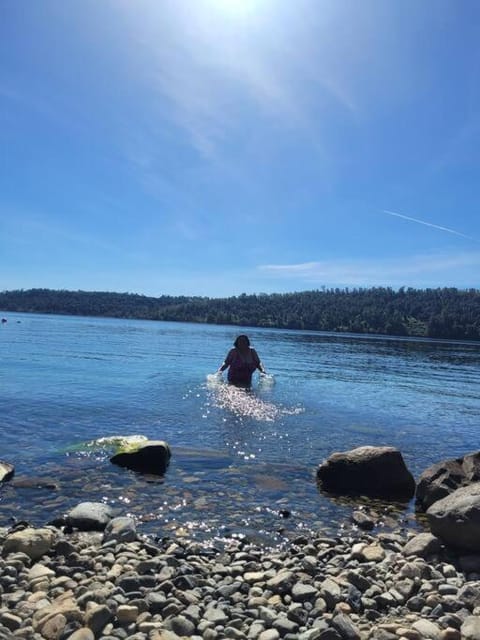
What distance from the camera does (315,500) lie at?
11.7 meters

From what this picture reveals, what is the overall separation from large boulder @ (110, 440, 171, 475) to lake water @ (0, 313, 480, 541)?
0.92 feet

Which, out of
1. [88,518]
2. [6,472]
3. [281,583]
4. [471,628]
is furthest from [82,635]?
[6,472]

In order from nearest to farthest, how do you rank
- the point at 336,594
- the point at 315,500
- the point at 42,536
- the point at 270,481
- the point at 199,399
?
the point at 336,594
the point at 42,536
the point at 315,500
the point at 270,481
the point at 199,399

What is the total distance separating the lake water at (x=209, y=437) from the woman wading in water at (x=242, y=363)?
50.5 inches

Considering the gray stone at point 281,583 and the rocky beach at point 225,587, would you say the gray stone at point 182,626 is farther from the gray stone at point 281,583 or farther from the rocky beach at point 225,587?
the gray stone at point 281,583

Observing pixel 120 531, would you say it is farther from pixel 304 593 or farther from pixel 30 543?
pixel 304 593

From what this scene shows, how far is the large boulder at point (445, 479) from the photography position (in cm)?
1135

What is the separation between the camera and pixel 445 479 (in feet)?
37.8

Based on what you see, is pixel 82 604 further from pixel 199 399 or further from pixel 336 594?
pixel 199 399

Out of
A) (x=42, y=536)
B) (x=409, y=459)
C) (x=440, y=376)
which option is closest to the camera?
(x=42, y=536)

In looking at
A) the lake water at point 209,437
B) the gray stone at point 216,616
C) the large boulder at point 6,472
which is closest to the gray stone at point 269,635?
the gray stone at point 216,616

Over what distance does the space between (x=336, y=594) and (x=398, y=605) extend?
93cm

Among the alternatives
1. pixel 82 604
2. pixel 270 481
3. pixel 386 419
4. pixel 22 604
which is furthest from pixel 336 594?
pixel 386 419

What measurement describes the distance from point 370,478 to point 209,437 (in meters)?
6.50
